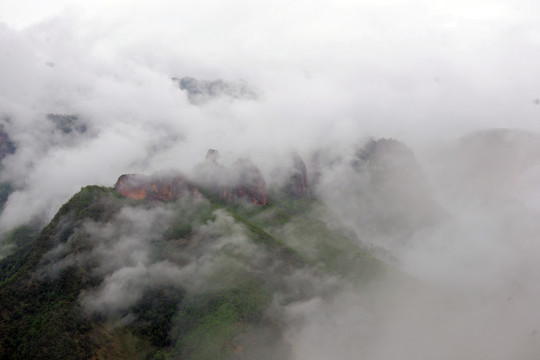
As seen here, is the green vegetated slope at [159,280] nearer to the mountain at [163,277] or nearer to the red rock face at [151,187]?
the mountain at [163,277]

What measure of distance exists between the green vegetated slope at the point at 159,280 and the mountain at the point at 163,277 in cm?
27

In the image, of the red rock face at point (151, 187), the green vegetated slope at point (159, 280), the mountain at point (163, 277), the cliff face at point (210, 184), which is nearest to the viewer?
the green vegetated slope at point (159, 280)

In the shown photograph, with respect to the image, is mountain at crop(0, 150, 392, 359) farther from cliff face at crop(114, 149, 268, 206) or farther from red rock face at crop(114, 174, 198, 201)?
cliff face at crop(114, 149, 268, 206)

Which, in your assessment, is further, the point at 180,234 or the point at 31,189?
the point at 31,189

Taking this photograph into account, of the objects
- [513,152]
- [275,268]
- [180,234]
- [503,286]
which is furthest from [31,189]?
[513,152]

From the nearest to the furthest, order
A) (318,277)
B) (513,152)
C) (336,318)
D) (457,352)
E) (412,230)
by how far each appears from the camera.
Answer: (457,352)
(336,318)
(318,277)
(412,230)
(513,152)

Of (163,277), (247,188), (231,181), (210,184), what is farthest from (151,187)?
(247,188)

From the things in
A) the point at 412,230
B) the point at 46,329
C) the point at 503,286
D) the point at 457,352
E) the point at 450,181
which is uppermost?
the point at 450,181

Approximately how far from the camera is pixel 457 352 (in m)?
81.1

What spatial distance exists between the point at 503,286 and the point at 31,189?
201894 mm

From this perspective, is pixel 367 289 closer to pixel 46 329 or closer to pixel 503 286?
pixel 503 286

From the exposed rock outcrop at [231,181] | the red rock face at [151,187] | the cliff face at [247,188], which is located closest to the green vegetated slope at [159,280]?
the red rock face at [151,187]

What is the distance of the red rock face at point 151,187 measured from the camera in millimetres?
115312

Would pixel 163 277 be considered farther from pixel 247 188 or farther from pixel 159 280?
pixel 247 188
